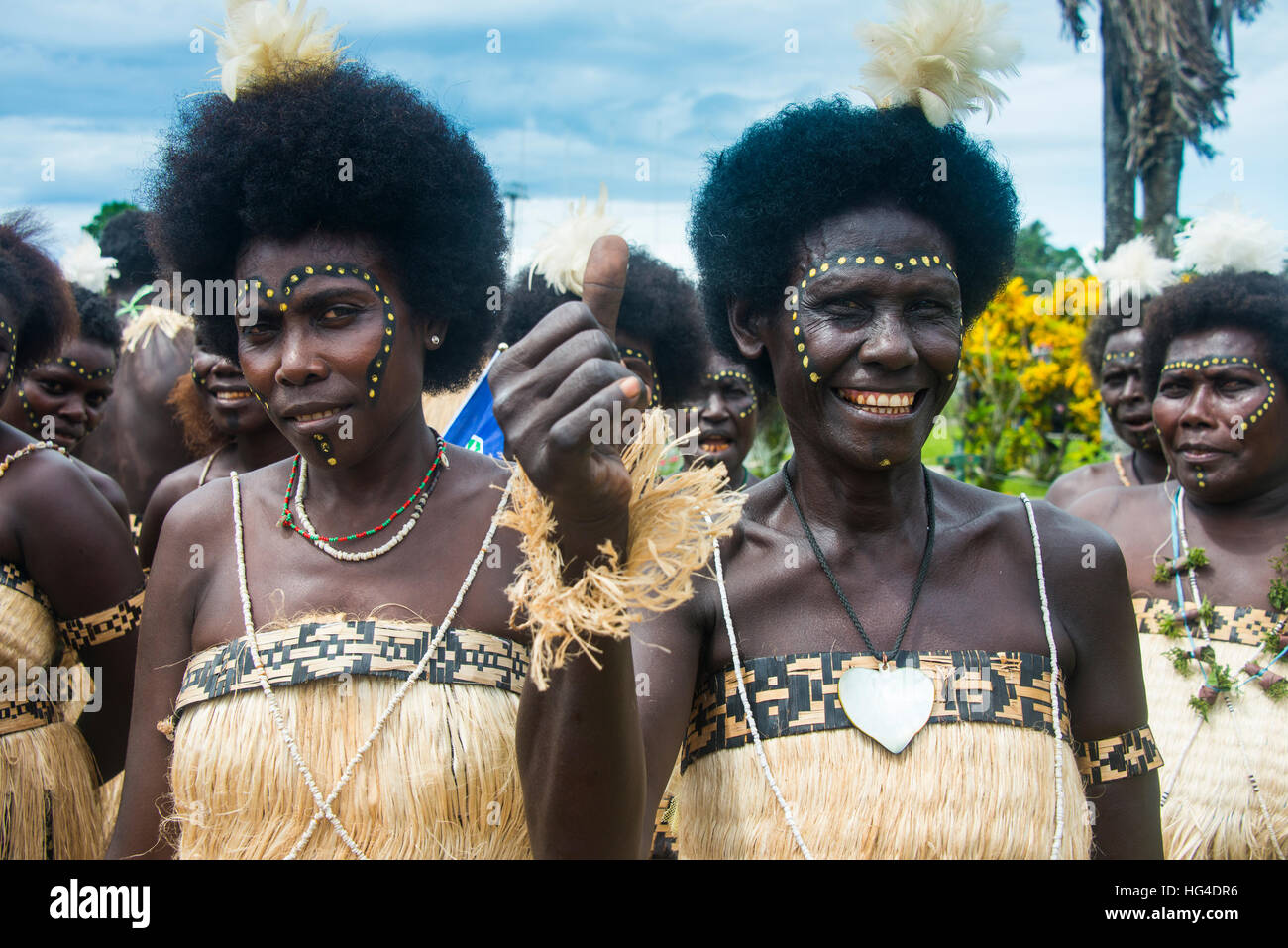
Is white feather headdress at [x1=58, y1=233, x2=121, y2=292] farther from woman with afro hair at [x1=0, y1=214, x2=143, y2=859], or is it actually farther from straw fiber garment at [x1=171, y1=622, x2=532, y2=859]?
straw fiber garment at [x1=171, y1=622, x2=532, y2=859]

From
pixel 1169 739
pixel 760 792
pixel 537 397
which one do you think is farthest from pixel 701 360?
pixel 537 397

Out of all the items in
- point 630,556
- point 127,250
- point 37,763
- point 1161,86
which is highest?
point 1161,86

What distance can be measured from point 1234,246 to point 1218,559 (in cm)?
155

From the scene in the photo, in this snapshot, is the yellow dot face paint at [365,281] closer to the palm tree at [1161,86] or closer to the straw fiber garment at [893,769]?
the straw fiber garment at [893,769]

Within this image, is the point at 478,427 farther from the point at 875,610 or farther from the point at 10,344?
the point at 875,610

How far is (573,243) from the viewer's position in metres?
4.29

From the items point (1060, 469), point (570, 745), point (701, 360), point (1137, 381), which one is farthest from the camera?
point (1060, 469)

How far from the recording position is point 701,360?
5641mm

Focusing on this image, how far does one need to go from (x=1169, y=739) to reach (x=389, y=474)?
2.78m

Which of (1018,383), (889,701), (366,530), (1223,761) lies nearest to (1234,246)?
(1223,761)

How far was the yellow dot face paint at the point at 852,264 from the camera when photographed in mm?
2279

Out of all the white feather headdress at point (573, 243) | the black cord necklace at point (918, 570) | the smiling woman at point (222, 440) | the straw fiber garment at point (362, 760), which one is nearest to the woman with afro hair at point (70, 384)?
the smiling woman at point (222, 440)

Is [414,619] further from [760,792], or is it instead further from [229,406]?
[229,406]

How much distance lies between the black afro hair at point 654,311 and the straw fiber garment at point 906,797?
113 inches
